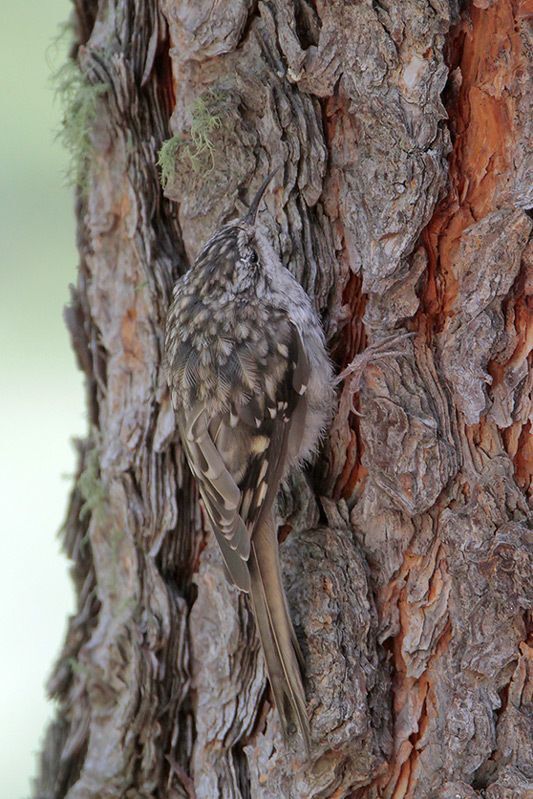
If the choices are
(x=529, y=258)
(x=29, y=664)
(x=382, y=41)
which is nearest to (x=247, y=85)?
(x=382, y=41)

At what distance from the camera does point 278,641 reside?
1860 millimetres

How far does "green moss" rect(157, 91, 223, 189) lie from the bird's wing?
0.39 m

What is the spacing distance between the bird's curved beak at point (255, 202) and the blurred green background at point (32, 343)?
1.49 meters

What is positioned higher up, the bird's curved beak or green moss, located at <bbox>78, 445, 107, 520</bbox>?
the bird's curved beak

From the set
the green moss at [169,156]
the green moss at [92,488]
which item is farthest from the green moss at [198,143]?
the green moss at [92,488]

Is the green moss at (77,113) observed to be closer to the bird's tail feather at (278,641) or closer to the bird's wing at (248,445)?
the bird's wing at (248,445)

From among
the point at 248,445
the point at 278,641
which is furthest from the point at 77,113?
the point at 278,641

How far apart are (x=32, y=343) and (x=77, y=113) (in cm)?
147

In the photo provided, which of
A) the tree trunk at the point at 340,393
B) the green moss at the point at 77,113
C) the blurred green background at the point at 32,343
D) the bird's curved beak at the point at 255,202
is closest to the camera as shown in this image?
the tree trunk at the point at 340,393


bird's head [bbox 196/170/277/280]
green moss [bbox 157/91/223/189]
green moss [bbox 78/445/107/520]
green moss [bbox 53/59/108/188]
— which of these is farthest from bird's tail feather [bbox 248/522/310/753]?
green moss [bbox 53/59/108/188]

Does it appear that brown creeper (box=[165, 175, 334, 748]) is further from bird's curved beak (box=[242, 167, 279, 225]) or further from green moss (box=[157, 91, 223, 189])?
green moss (box=[157, 91, 223, 189])

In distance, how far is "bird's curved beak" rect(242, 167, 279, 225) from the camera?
1.95 m

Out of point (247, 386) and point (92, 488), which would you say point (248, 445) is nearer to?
point (247, 386)

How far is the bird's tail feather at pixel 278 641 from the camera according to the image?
72.4 inches
